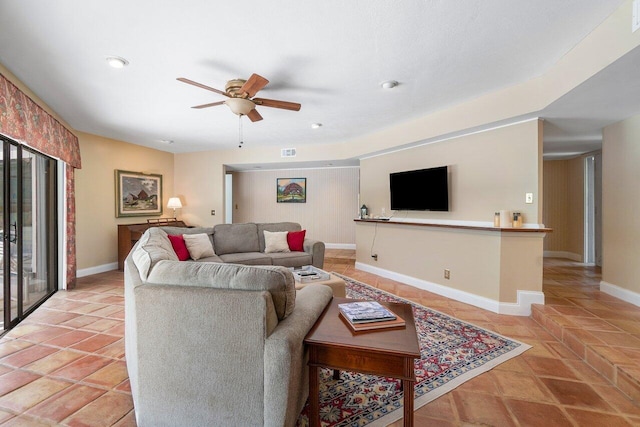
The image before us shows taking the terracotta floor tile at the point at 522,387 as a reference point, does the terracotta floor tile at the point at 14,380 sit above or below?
above

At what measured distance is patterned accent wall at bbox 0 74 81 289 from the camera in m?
2.36

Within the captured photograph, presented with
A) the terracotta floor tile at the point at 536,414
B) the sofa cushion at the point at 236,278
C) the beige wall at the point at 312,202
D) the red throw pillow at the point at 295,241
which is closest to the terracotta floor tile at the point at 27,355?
the sofa cushion at the point at 236,278

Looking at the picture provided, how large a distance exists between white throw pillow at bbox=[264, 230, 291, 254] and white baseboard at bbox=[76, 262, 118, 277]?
3027mm

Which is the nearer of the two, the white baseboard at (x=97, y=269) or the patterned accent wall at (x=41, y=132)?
the patterned accent wall at (x=41, y=132)

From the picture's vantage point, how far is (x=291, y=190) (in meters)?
7.59

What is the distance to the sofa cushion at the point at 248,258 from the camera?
Result: 163 inches

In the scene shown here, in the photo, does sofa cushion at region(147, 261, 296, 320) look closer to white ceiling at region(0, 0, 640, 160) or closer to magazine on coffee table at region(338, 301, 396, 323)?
magazine on coffee table at region(338, 301, 396, 323)

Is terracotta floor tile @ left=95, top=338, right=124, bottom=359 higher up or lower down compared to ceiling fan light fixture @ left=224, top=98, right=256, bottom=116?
lower down

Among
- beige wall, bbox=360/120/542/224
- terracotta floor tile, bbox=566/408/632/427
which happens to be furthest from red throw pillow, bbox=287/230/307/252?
terracotta floor tile, bbox=566/408/632/427

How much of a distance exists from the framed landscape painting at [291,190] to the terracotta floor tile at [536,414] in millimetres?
6238

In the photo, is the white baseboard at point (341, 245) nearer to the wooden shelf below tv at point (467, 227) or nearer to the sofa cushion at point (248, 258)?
the wooden shelf below tv at point (467, 227)

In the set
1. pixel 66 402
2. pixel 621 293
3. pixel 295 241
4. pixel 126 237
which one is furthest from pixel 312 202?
pixel 66 402

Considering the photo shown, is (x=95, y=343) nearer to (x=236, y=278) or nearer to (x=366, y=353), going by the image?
(x=236, y=278)

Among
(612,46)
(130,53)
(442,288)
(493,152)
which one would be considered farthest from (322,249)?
(612,46)
